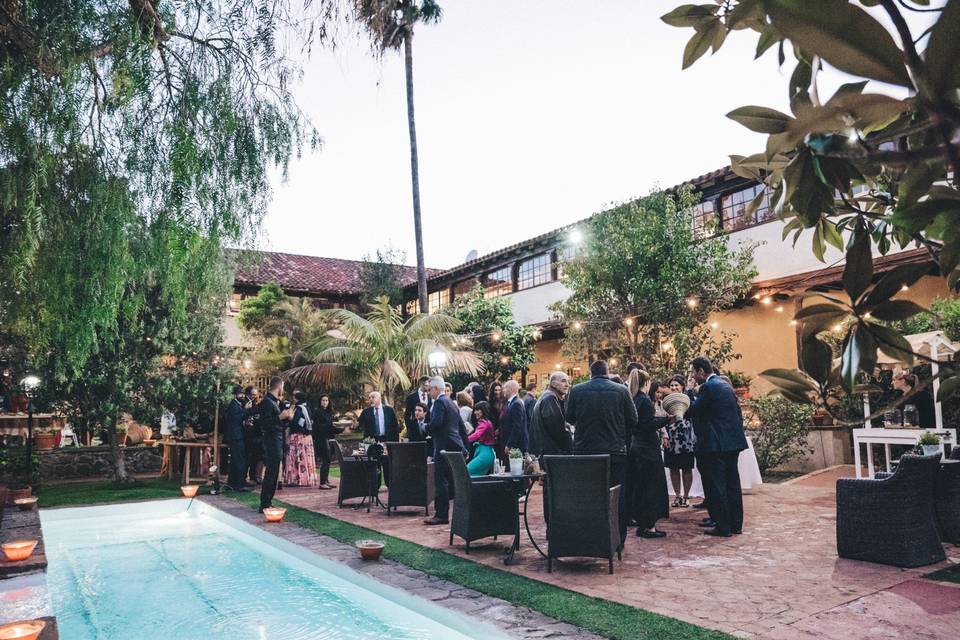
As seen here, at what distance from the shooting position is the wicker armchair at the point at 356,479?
30.9 ft

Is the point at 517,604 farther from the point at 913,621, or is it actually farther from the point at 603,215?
the point at 603,215

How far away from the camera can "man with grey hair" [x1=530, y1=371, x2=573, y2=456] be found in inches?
249

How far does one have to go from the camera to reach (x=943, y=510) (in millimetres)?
5879

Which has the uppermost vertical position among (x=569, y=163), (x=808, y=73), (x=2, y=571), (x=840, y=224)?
(x=569, y=163)

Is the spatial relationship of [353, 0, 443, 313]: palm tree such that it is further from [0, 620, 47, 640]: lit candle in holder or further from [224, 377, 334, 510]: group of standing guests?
[0, 620, 47, 640]: lit candle in holder

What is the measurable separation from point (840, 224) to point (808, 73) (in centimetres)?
50

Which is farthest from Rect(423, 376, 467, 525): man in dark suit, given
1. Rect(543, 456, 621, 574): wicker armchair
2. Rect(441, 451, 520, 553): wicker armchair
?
Rect(543, 456, 621, 574): wicker armchair

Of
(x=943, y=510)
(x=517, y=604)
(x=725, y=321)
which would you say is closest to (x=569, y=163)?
(x=725, y=321)

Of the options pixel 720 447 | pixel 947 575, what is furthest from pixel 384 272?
pixel 947 575

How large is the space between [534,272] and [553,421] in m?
13.6

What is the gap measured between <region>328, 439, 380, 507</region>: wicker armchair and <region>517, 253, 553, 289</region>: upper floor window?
1055cm

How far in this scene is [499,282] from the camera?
21.2 metres

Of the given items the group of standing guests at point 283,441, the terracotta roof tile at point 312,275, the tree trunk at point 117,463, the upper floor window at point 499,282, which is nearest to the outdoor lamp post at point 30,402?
the tree trunk at point 117,463

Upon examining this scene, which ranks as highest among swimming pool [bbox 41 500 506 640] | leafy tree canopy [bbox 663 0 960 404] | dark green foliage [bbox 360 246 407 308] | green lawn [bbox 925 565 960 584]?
dark green foliage [bbox 360 246 407 308]
